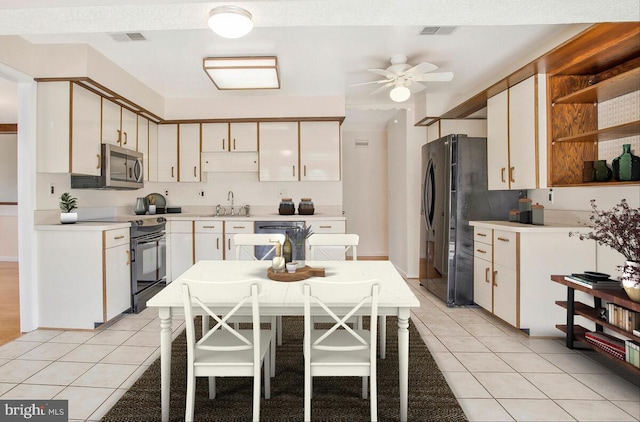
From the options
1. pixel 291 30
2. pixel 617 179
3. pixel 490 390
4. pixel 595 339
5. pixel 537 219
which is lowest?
pixel 490 390

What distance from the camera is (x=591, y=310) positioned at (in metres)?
2.70

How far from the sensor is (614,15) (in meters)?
2.04

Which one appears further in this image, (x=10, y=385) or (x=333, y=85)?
(x=333, y=85)

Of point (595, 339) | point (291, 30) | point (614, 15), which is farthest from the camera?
point (291, 30)

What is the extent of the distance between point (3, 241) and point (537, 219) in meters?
8.21

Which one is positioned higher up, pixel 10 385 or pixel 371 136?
pixel 371 136

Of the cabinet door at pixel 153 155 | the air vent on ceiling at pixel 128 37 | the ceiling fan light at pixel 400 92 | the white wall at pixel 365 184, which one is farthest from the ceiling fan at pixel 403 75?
the white wall at pixel 365 184

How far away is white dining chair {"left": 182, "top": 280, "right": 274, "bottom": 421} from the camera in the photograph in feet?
5.36

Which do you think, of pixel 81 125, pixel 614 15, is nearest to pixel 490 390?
pixel 614 15

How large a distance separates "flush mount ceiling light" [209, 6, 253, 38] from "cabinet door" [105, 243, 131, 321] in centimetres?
228

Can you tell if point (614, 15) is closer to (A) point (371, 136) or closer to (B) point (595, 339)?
(B) point (595, 339)

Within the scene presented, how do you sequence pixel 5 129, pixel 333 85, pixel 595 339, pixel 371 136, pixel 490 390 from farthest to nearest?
pixel 371 136
pixel 5 129
pixel 333 85
pixel 595 339
pixel 490 390

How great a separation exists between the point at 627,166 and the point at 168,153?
4.90 metres

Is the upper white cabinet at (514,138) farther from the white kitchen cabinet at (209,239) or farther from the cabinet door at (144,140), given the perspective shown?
the cabinet door at (144,140)
